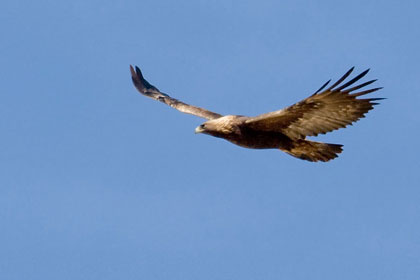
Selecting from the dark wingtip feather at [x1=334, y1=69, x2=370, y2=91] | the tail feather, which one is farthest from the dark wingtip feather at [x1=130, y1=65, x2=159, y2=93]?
the dark wingtip feather at [x1=334, y1=69, x2=370, y2=91]

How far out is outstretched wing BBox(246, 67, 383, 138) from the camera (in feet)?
48.7

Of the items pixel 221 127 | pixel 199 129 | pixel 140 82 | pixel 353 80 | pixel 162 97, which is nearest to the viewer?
pixel 353 80

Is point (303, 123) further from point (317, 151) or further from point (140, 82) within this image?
point (140, 82)


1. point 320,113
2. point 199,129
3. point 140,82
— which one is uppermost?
point 140,82

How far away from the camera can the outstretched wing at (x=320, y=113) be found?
14.9 meters

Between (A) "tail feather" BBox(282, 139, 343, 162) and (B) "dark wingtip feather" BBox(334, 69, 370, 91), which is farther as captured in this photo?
(A) "tail feather" BBox(282, 139, 343, 162)

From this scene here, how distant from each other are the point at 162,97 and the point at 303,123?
587cm

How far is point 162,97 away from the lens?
68.0 ft

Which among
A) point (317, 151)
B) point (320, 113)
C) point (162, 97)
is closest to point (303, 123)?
point (320, 113)

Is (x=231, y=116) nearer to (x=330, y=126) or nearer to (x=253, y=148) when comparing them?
(x=253, y=148)

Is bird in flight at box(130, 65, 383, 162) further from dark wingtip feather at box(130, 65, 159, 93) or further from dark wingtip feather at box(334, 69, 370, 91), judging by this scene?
dark wingtip feather at box(130, 65, 159, 93)

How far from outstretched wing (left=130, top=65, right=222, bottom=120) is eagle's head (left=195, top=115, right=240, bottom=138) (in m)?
1.78

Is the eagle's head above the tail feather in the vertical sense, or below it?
above

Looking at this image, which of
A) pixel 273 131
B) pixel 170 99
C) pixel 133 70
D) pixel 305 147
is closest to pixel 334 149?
pixel 305 147
